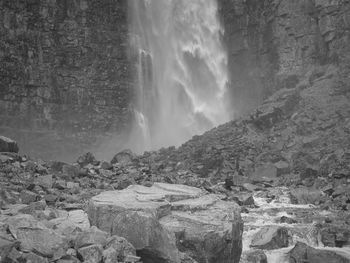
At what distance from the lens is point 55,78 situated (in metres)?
47.6

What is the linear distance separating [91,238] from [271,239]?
656 cm

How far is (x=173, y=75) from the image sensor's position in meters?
50.4

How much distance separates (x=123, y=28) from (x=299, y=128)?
23200 mm

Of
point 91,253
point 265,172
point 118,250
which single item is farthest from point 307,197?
point 91,253

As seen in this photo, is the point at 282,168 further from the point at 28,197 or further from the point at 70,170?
the point at 28,197

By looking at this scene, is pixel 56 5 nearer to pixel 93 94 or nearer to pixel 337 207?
pixel 93 94

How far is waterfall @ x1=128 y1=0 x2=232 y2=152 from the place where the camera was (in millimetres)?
49938

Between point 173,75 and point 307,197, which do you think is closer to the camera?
point 307,197

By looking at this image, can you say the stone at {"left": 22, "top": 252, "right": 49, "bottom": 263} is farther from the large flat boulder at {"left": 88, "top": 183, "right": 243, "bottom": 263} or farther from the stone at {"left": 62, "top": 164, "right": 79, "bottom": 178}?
the stone at {"left": 62, "top": 164, "right": 79, "bottom": 178}

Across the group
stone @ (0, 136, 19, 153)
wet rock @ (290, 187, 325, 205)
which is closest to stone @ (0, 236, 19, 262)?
wet rock @ (290, 187, 325, 205)

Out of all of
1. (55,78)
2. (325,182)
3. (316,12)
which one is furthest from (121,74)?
(325,182)

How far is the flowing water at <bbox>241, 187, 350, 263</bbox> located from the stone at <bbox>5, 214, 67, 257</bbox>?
5.41 metres

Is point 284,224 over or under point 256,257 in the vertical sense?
over

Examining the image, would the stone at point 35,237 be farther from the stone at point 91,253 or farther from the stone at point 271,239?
the stone at point 271,239
